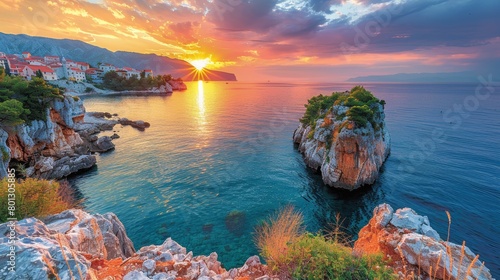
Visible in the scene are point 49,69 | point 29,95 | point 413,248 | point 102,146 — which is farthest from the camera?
point 49,69

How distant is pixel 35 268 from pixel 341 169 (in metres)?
30.1

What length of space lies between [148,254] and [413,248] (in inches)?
477

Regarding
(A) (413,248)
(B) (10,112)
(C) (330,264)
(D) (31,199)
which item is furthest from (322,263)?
(B) (10,112)

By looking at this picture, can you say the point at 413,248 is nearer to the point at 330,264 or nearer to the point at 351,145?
the point at 330,264

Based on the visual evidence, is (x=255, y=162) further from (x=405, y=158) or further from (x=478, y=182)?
(x=478, y=182)

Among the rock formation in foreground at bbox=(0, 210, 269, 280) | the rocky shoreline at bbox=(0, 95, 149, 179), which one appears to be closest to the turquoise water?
the rocky shoreline at bbox=(0, 95, 149, 179)

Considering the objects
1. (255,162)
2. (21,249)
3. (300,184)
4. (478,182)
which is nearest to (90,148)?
(255,162)

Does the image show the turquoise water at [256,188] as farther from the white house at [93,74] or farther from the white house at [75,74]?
the white house at [93,74]

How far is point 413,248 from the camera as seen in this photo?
30.2 feet

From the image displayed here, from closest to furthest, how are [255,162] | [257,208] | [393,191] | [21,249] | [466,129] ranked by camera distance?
[21,249], [257,208], [393,191], [255,162], [466,129]

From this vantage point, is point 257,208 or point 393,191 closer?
point 257,208

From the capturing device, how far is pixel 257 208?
83.8 ft

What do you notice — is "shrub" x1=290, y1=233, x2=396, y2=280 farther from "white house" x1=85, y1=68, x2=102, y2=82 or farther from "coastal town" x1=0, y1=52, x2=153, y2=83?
"white house" x1=85, y1=68, x2=102, y2=82

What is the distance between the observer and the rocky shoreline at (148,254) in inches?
231
